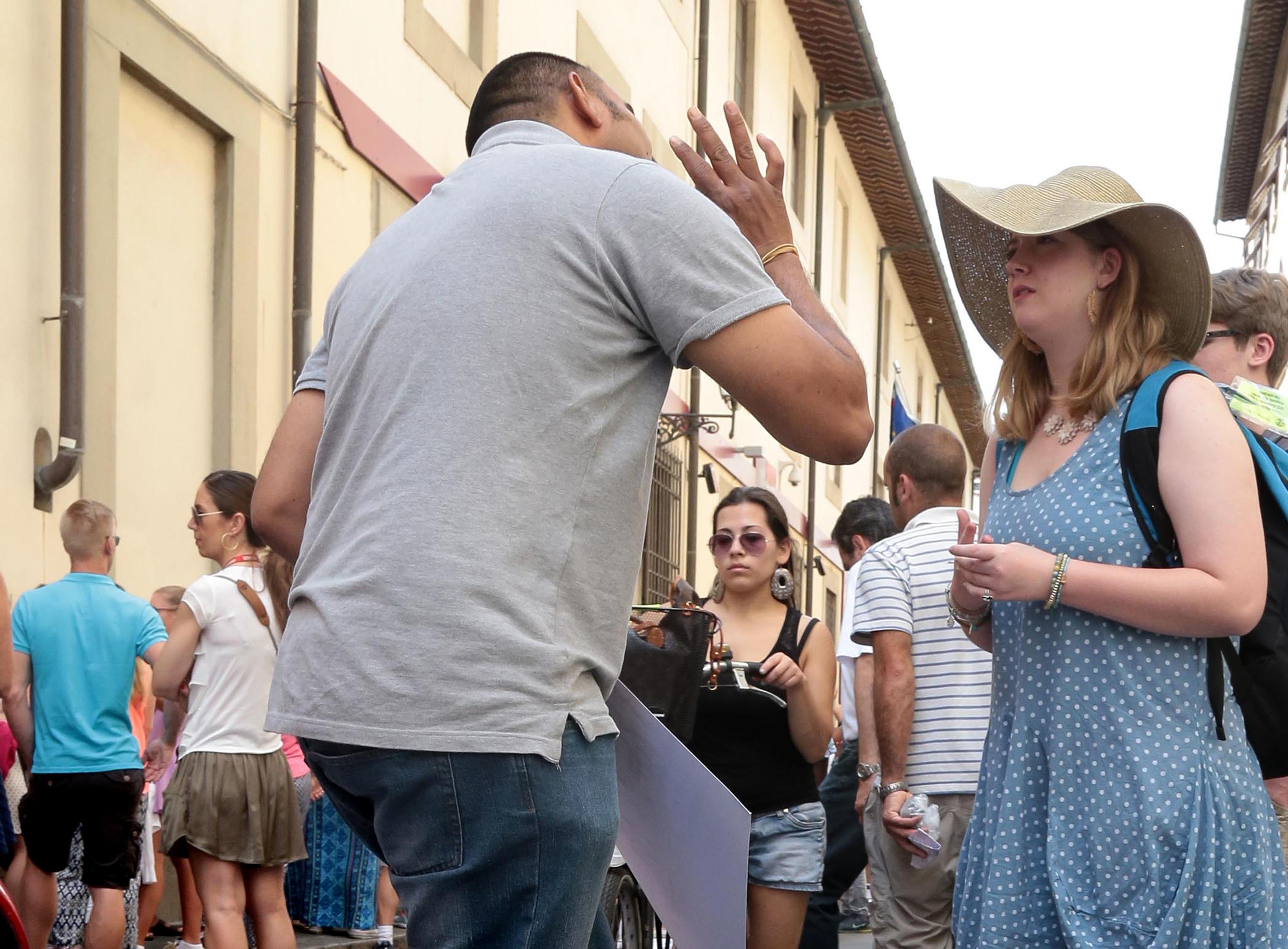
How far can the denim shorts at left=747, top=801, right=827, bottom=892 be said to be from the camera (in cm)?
526

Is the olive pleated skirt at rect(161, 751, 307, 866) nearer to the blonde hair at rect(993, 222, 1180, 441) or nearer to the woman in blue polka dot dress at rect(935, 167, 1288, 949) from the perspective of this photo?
the woman in blue polka dot dress at rect(935, 167, 1288, 949)

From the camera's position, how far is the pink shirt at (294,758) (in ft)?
21.1

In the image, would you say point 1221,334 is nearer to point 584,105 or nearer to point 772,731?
point 584,105

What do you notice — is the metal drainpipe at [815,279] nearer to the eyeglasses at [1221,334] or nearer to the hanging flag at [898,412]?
the hanging flag at [898,412]

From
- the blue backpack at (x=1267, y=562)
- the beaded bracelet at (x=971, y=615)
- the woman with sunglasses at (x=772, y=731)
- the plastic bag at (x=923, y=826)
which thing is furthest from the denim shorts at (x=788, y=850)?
the blue backpack at (x=1267, y=562)

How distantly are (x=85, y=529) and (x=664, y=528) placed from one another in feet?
31.8

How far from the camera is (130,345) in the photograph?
7547 millimetres

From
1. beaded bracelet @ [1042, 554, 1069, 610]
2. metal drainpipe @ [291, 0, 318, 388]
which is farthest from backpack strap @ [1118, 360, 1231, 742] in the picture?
metal drainpipe @ [291, 0, 318, 388]

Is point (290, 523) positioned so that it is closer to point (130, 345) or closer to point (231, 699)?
point (231, 699)

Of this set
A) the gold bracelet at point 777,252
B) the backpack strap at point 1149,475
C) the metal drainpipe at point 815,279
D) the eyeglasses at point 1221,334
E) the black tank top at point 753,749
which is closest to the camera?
the gold bracelet at point 777,252

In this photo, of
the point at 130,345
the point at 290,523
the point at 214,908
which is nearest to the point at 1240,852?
the point at 290,523

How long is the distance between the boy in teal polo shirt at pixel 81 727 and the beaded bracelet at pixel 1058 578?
431cm

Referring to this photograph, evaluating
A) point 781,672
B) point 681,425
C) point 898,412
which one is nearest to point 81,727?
point 781,672

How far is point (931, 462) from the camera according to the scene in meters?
5.54
